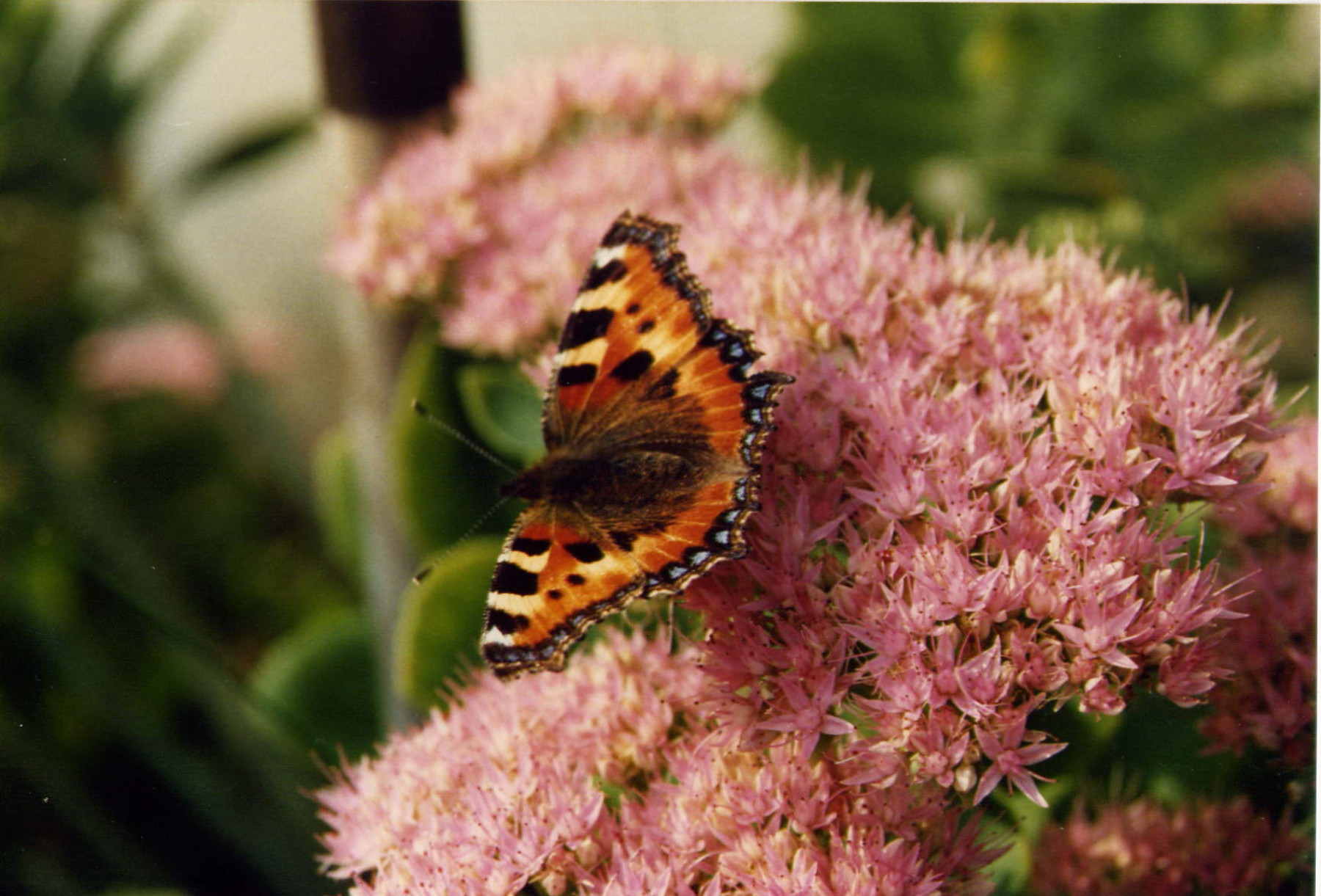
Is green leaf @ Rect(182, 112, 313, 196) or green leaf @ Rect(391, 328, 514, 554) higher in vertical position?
green leaf @ Rect(182, 112, 313, 196)

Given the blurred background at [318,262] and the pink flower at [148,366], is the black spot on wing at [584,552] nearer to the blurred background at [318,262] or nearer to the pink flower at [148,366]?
the blurred background at [318,262]

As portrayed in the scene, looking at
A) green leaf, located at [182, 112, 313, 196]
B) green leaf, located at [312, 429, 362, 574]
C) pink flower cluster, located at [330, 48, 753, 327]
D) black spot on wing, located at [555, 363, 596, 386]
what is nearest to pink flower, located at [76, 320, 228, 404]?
green leaf, located at [182, 112, 313, 196]

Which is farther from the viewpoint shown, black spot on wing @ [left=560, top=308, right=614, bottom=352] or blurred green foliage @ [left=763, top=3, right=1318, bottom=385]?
blurred green foliage @ [left=763, top=3, right=1318, bottom=385]

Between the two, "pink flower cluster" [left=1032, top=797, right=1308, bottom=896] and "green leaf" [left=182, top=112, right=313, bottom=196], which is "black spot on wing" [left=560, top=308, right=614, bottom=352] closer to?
"pink flower cluster" [left=1032, top=797, right=1308, bottom=896]

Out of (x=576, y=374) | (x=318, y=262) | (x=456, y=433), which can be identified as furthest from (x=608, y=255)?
(x=318, y=262)

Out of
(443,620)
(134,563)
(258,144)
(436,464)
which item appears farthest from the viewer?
(258,144)

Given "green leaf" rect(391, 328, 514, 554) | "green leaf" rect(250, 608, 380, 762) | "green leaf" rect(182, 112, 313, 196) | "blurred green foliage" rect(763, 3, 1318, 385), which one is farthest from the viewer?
"green leaf" rect(182, 112, 313, 196)

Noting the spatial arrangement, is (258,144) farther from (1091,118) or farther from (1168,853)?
(1168,853)
